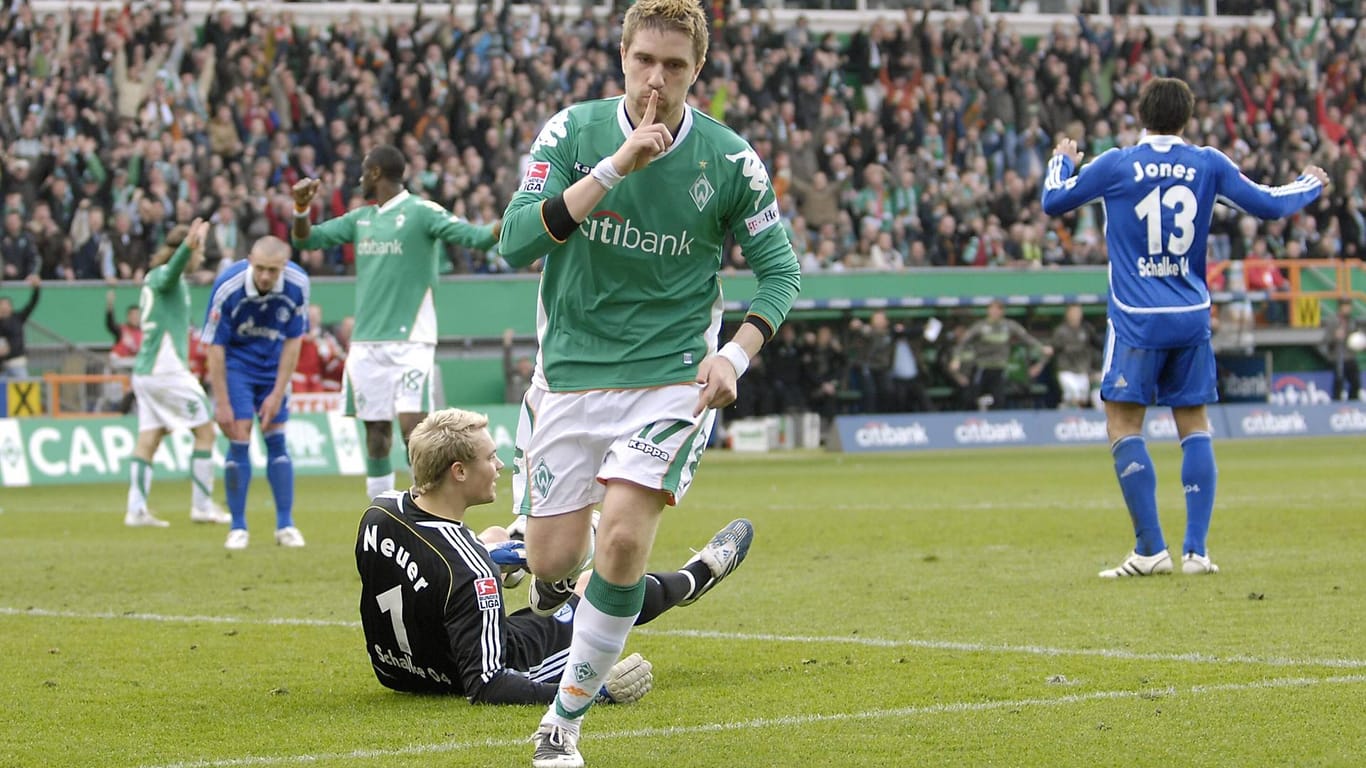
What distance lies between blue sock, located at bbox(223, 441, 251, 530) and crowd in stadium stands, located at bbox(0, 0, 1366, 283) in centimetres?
1144

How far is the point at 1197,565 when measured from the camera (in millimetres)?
10180

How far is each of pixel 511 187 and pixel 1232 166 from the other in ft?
65.0

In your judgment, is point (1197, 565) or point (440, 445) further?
point (1197, 565)

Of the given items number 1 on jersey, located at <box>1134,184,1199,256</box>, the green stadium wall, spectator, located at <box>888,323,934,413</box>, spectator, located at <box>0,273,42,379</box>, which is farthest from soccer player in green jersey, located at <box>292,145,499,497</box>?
spectator, located at <box>888,323,934,413</box>

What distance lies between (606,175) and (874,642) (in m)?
3.07

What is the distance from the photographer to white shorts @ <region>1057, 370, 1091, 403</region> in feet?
97.9

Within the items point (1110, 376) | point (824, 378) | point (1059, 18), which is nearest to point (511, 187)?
point (824, 378)

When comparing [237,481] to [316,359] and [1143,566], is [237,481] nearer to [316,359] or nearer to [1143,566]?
[1143,566]

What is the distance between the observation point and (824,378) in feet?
96.4

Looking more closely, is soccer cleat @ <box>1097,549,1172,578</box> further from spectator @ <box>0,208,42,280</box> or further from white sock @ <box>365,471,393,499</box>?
spectator @ <box>0,208,42,280</box>

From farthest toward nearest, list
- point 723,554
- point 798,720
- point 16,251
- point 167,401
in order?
point 16,251 < point 167,401 < point 723,554 < point 798,720

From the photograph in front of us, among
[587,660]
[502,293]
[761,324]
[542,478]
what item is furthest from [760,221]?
[502,293]

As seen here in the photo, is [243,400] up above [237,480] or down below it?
above

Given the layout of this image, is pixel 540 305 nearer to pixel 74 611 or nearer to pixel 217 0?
pixel 74 611
